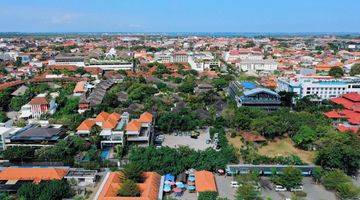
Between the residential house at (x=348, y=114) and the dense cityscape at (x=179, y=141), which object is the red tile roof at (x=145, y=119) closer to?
the dense cityscape at (x=179, y=141)

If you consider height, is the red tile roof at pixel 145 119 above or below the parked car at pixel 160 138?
above

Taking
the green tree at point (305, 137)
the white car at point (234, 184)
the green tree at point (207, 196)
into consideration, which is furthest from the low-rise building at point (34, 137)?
the green tree at point (305, 137)

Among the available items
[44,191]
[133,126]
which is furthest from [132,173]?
[133,126]

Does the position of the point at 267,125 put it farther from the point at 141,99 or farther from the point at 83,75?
the point at 83,75

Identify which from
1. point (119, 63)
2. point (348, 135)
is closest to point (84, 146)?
point (348, 135)

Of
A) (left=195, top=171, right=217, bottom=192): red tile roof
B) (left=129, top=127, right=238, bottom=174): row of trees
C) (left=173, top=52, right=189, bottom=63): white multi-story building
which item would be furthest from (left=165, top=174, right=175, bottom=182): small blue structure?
(left=173, top=52, right=189, bottom=63): white multi-story building

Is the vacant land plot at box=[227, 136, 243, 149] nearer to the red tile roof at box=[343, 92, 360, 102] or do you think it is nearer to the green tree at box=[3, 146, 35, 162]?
the green tree at box=[3, 146, 35, 162]
